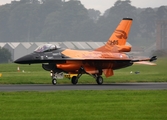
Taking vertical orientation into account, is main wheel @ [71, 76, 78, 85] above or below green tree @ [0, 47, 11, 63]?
below

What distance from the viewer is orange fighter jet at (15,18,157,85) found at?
35.4 m

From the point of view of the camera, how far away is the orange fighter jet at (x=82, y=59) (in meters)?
35.4

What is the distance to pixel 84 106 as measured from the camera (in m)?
21.3

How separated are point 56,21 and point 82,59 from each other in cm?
10497

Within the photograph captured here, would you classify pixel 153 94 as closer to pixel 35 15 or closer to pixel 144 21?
pixel 144 21

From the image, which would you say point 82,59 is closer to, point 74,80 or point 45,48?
point 74,80

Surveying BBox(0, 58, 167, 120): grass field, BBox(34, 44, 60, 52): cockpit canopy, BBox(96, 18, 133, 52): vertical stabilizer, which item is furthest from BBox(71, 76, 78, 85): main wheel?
BBox(0, 58, 167, 120): grass field

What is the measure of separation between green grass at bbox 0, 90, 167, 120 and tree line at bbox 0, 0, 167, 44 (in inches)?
3158

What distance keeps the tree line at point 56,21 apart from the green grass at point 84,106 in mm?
80209

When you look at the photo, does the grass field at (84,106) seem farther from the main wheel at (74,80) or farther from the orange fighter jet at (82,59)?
the main wheel at (74,80)

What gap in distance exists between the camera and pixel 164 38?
6016 centimetres

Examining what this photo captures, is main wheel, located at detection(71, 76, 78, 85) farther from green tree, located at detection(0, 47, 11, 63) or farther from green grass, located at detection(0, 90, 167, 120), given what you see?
green tree, located at detection(0, 47, 11, 63)

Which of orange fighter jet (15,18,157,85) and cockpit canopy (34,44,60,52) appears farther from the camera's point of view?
cockpit canopy (34,44,60,52)

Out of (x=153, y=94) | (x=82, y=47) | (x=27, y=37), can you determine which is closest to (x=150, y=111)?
(x=153, y=94)
